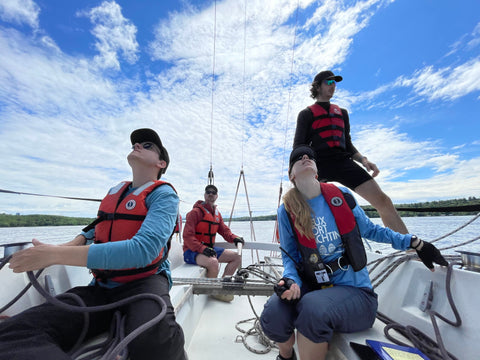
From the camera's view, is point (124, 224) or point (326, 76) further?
point (326, 76)

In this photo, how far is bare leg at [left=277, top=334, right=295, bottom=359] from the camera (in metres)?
1.33

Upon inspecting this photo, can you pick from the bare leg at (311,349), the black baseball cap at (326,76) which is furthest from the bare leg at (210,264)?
the black baseball cap at (326,76)

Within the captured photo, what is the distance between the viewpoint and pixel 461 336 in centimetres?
115

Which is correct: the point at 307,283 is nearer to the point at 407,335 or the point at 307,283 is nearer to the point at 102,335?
the point at 407,335

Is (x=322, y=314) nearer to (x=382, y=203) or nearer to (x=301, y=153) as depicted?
(x=301, y=153)

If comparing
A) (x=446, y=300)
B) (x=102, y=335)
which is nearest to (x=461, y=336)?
(x=446, y=300)

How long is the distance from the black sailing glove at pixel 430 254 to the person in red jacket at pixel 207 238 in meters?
2.42

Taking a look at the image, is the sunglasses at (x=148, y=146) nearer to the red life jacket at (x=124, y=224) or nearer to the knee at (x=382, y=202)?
the red life jacket at (x=124, y=224)

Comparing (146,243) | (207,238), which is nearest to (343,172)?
(146,243)

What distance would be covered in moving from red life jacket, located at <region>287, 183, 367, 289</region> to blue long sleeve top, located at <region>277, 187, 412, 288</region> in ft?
0.10

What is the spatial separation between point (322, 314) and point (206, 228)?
2.78 metres

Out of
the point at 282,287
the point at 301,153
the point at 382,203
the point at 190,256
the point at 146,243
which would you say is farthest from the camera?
the point at 190,256

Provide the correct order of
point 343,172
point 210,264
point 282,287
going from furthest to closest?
point 210,264 → point 343,172 → point 282,287

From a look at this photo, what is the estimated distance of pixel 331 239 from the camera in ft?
4.78
